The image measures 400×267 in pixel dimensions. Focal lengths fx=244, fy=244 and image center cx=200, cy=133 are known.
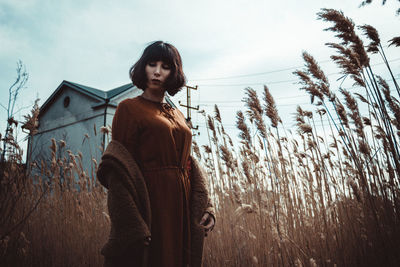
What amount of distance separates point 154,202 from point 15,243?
7.13 feet

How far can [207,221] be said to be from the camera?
4.79ft

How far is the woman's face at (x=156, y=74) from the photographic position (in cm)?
144

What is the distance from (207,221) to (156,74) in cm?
92

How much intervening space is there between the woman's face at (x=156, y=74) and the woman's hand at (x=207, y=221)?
0.82m

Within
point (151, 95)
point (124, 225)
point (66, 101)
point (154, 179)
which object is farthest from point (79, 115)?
point (124, 225)

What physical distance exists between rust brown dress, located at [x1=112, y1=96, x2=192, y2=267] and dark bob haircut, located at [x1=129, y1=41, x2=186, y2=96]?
0.23 m

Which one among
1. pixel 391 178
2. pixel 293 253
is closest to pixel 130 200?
pixel 293 253

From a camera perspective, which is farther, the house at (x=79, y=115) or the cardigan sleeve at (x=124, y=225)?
the house at (x=79, y=115)

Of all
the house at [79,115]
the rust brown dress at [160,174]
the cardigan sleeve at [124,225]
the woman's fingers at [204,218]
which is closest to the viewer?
the cardigan sleeve at [124,225]

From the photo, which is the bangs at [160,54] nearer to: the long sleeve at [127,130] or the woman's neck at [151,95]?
the woman's neck at [151,95]

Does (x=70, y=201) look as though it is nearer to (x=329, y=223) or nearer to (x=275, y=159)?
(x=275, y=159)

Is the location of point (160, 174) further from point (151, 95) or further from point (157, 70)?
point (157, 70)

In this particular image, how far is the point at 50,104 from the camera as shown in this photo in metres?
16.2

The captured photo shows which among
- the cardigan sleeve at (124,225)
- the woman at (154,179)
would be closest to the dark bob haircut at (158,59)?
the woman at (154,179)
